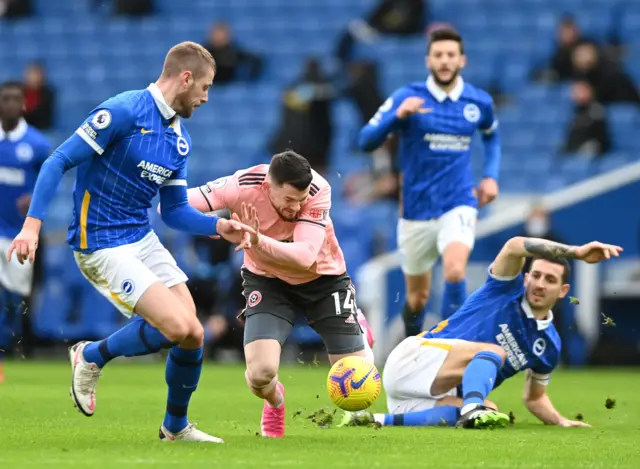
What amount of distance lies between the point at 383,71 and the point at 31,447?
1353 centimetres

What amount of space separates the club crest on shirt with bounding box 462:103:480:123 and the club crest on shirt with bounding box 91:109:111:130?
455 centimetres

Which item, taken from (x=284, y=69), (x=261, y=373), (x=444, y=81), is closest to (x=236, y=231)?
(x=261, y=373)

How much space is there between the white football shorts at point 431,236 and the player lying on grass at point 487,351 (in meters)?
1.96

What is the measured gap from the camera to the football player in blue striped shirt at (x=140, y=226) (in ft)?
22.3

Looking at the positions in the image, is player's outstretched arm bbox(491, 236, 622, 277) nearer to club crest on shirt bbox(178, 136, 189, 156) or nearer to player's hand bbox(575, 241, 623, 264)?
player's hand bbox(575, 241, 623, 264)

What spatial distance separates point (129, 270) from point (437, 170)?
4.33 metres

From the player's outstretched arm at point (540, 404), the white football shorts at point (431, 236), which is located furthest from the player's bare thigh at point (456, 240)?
the player's outstretched arm at point (540, 404)

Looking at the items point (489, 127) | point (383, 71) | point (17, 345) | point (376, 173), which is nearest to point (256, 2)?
Result: point (383, 71)

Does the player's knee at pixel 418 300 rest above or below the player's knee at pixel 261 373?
above

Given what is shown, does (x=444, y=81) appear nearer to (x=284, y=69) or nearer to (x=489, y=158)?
(x=489, y=158)

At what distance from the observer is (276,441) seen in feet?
23.3

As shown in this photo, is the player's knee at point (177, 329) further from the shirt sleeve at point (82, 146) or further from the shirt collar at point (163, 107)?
the shirt collar at point (163, 107)

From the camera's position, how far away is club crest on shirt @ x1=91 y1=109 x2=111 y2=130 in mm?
6766

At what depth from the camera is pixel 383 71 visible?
1953cm
